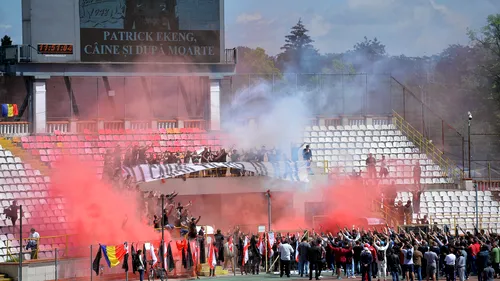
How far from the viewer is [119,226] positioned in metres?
42.0

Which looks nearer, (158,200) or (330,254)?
(330,254)

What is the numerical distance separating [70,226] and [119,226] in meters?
2.34

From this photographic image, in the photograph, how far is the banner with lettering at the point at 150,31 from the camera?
54.8 metres

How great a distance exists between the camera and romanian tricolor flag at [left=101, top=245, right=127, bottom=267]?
3594cm

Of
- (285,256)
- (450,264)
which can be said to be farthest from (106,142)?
(450,264)

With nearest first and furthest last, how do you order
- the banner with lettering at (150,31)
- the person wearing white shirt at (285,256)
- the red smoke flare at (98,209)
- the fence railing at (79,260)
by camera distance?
the fence railing at (79,260) < the person wearing white shirt at (285,256) < the red smoke flare at (98,209) < the banner with lettering at (150,31)

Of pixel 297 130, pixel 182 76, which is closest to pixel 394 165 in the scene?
pixel 297 130

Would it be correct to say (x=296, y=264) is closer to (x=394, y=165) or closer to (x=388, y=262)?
(x=388, y=262)

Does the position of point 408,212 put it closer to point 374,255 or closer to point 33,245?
point 374,255

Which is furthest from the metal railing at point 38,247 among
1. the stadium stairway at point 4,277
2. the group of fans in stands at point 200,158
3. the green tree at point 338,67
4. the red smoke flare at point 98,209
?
the green tree at point 338,67

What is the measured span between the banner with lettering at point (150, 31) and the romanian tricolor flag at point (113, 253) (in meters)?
20.5

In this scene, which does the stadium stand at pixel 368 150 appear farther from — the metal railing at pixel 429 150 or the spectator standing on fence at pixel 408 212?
the spectator standing on fence at pixel 408 212

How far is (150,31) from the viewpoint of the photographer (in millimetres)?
55750

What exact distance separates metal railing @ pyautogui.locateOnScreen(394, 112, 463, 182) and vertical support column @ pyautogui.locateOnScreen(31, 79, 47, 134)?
799 inches
